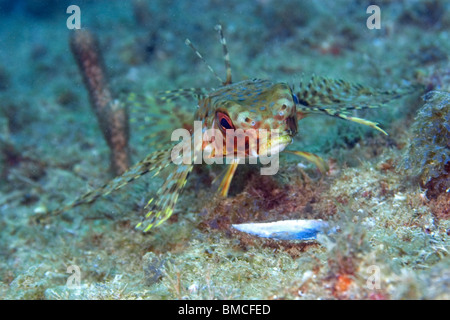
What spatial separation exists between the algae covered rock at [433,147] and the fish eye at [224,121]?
2028 millimetres

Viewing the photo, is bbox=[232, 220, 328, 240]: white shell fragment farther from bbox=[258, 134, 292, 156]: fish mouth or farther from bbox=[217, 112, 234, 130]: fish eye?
bbox=[217, 112, 234, 130]: fish eye

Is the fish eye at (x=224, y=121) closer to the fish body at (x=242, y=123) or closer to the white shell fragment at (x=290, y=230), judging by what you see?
the fish body at (x=242, y=123)

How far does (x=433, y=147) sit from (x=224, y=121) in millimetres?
2261

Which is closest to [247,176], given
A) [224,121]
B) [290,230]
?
[224,121]

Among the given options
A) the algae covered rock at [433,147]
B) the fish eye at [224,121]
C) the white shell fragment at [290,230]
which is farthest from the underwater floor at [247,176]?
the fish eye at [224,121]

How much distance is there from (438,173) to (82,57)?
21.1 feet

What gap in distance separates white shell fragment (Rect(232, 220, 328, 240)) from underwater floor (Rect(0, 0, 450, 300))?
0.16 metres

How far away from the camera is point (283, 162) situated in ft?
15.3

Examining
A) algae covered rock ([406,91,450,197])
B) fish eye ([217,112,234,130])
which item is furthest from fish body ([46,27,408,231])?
algae covered rock ([406,91,450,197])

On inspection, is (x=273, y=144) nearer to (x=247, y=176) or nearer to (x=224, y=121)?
(x=224, y=121)

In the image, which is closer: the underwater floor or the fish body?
the underwater floor

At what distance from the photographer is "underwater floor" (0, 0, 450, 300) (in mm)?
3014

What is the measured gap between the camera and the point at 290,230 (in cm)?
341
